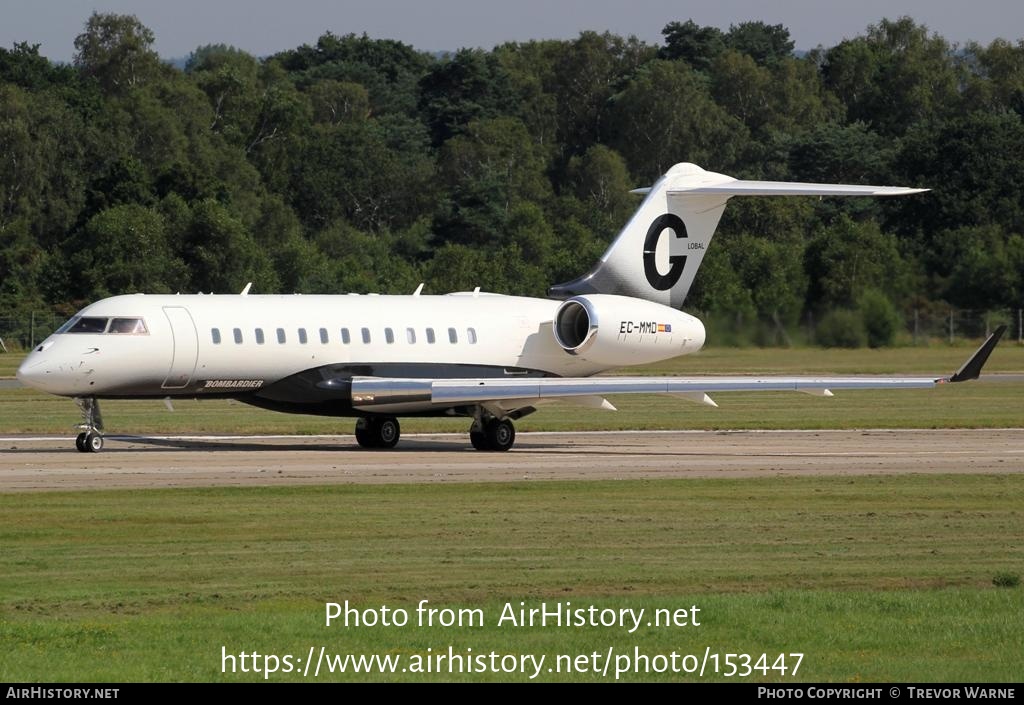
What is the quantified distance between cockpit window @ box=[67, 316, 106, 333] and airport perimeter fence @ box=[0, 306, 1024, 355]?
26178mm

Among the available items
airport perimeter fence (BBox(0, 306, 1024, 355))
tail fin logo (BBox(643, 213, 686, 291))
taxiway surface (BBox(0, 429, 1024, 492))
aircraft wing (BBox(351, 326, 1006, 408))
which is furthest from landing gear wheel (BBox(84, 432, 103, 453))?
airport perimeter fence (BBox(0, 306, 1024, 355))

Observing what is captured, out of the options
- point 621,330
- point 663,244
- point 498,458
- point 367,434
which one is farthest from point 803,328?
point 498,458

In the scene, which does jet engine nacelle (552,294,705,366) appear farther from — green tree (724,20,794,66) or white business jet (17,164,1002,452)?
green tree (724,20,794,66)

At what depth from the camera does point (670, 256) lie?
118 feet

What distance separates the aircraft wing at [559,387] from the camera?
30.4 meters

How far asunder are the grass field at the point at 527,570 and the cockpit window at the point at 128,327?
21.8ft

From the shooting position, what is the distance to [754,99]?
132 meters

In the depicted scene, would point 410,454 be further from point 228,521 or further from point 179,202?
point 179,202

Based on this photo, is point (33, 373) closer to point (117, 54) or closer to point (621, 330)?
point (621, 330)

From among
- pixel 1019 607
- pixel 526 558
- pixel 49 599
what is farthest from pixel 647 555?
pixel 49 599

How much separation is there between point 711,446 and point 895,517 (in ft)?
39.9

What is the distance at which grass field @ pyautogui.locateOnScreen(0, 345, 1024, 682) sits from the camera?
13000 mm

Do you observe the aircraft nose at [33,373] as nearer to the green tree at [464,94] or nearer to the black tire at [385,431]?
the black tire at [385,431]

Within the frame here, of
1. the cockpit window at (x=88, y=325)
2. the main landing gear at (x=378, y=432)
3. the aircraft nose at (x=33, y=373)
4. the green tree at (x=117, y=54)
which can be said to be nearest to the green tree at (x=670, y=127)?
the green tree at (x=117, y=54)
